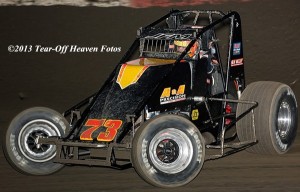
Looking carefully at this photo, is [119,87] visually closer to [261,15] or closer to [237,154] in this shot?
[237,154]

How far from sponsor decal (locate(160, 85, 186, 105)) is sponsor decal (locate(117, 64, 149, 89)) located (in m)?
0.33

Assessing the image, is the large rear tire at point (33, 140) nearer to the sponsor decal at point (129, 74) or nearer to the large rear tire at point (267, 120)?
the sponsor decal at point (129, 74)

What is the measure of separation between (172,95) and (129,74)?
50 cm

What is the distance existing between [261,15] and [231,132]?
1.76 meters

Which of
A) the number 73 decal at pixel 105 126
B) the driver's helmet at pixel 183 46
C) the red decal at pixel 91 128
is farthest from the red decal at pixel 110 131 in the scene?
the driver's helmet at pixel 183 46

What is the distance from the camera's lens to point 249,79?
446 inches

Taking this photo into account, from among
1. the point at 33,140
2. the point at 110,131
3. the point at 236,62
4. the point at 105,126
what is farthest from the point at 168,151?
the point at 236,62

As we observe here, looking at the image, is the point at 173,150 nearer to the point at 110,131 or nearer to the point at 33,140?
the point at 110,131

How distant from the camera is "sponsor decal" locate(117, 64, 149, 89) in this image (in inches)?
330

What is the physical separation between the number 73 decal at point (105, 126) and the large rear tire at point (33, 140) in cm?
51

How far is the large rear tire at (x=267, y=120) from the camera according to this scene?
9031 millimetres

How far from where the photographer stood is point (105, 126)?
8102mm

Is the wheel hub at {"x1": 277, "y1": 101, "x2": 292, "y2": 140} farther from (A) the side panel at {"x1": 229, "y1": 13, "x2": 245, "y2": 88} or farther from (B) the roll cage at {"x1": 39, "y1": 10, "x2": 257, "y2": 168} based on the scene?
(A) the side panel at {"x1": 229, "y1": 13, "x2": 245, "y2": 88}

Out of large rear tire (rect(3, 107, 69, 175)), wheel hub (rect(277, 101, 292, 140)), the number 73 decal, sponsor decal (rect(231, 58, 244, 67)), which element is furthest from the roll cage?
wheel hub (rect(277, 101, 292, 140))
